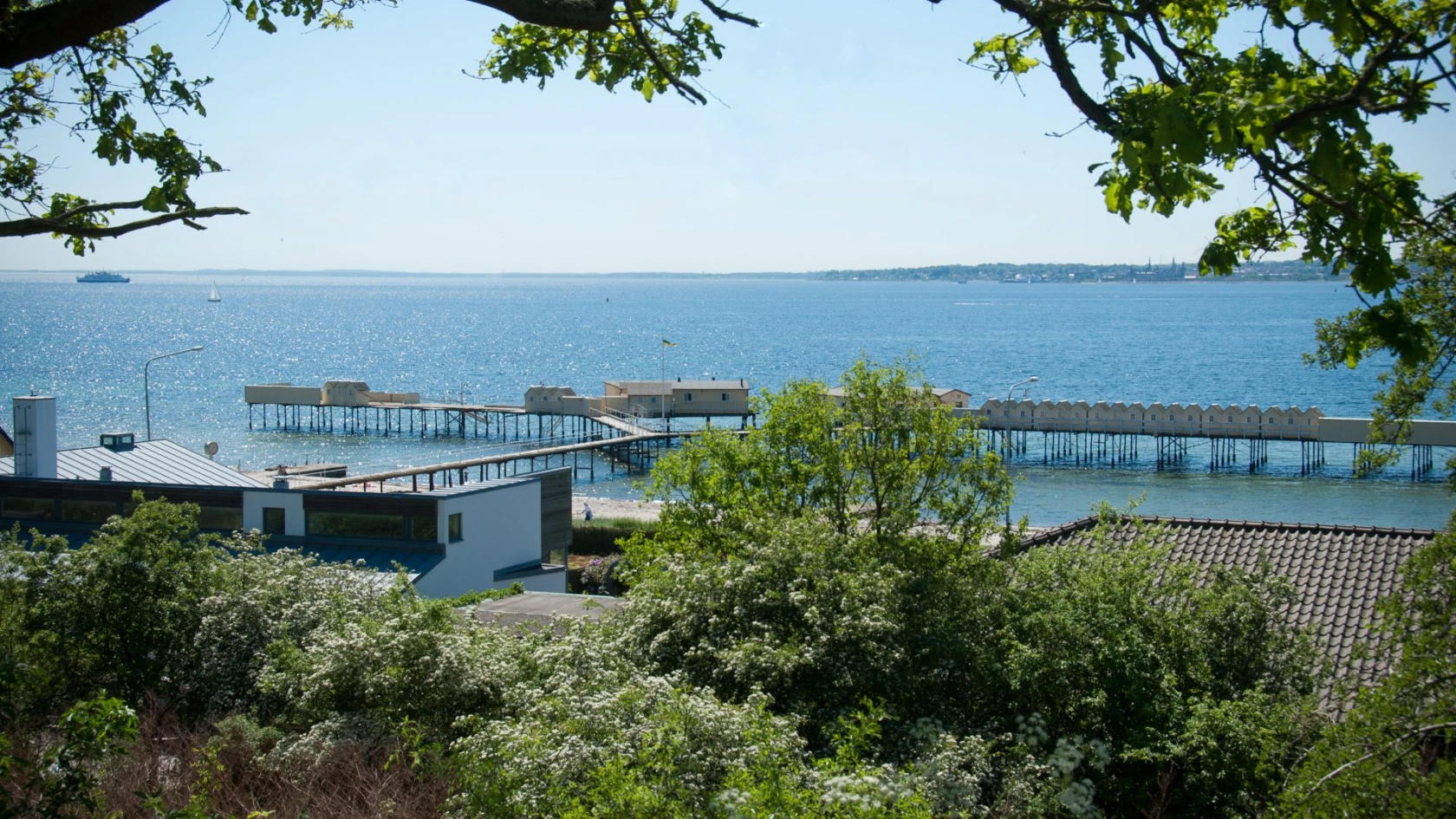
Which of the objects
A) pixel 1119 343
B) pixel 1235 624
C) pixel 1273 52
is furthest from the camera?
pixel 1119 343

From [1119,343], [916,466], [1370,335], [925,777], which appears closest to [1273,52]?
[1370,335]

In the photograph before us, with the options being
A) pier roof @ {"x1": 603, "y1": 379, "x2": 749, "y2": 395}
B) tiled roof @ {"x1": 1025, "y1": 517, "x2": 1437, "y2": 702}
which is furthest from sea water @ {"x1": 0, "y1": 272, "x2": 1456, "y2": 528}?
tiled roof @ {"x1": 1025, "y1": 517, "x2": 1437, "y2": 702}

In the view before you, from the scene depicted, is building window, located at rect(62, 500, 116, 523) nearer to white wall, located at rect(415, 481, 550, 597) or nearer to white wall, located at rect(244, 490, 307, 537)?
white wall, located at rect(244, 490, 307, 537)

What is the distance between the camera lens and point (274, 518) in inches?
914

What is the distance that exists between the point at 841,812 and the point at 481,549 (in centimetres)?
1867

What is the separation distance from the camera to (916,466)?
50.3ft

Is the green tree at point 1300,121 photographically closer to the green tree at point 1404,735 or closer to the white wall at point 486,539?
the green tree at point 1404,735

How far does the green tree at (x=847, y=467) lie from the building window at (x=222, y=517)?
10.9 m

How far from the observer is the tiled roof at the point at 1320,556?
671 inches

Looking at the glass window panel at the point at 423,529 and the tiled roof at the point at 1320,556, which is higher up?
the tiled roof at the point at 1320,556

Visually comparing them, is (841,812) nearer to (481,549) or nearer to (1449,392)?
(1449,392)

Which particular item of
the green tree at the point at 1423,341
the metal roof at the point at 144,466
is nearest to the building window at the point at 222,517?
the metal roof at the point at 144,466

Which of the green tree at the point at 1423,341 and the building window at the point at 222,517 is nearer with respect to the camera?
the green tree at the point at 1423,341

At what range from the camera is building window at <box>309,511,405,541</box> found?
75.4ft
